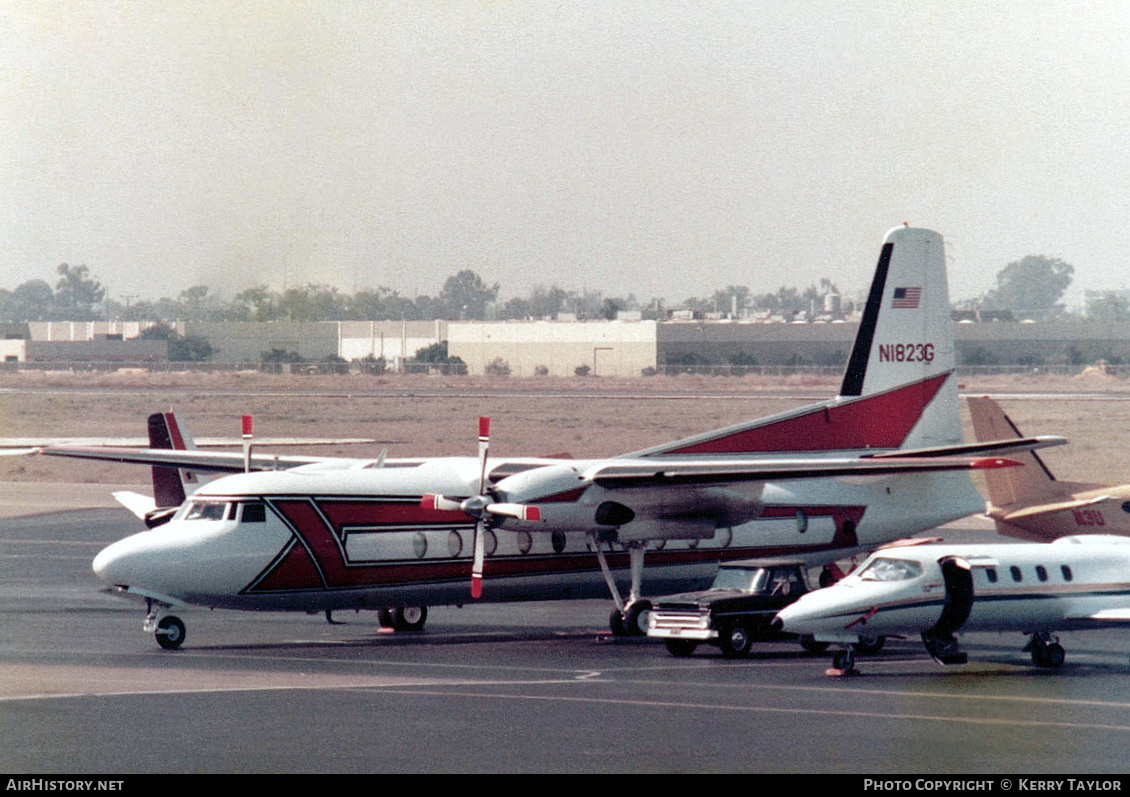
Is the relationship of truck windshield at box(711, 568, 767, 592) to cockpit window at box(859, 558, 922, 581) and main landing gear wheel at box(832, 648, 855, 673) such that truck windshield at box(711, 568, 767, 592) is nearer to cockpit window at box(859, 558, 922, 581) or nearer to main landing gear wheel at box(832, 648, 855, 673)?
cockpit window at box(859, 558, 922, 581)

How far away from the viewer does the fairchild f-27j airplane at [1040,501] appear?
104 ft

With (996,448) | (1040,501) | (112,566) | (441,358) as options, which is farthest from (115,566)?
(441,358)

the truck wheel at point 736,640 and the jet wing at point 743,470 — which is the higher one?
the jet wing at point 743,470

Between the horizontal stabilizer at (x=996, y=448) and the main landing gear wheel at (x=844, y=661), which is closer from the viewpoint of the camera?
the main landing gear wheel at (x=844, y=661)

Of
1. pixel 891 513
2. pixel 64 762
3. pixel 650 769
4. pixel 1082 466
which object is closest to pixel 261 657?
pixel 64 762

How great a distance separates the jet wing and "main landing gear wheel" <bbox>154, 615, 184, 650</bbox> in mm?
7606

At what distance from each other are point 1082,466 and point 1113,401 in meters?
27.6

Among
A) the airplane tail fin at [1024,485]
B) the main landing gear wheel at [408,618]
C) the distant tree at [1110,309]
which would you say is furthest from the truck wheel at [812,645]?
the distant tree at [1110,309]

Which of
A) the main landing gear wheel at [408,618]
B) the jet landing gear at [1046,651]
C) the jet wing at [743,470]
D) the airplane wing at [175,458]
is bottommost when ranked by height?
the main landing gear wheel at [408,618]

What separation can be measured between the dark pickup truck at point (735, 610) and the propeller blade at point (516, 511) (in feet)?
8.90

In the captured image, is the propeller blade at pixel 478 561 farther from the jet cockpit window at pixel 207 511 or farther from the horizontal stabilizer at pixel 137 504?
the horizontal stabilizer at pixel 137 504

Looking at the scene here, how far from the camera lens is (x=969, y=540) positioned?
4131 centimetres

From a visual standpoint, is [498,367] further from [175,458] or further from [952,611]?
[952,611]
